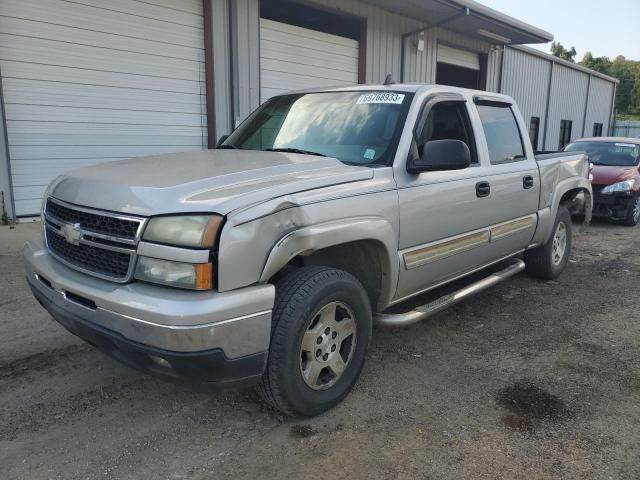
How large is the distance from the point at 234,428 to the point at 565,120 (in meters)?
23.5

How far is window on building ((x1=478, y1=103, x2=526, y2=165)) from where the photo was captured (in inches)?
178

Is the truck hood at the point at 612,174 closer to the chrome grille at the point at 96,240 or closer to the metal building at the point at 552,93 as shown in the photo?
the metal building at the point at 552,93

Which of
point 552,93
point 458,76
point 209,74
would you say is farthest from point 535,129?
point 209,74

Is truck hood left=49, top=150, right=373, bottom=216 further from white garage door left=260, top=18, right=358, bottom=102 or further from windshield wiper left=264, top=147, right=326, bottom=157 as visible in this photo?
white garage door left=260, top=18, right=358, bottom=102

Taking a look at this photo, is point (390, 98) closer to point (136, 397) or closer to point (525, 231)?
point (525, 231)

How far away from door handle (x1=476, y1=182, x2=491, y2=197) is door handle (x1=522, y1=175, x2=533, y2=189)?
737 mm

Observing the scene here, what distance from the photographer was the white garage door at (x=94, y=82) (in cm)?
738

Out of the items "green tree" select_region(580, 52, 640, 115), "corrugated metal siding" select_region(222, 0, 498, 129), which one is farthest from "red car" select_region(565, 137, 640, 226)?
"green tree" select_region(580, 52, 640, 115)

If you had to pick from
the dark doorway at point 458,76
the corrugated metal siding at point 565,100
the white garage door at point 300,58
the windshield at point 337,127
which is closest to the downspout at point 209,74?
the white garage door at point 300,58

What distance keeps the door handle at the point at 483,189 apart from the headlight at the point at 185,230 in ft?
7.79

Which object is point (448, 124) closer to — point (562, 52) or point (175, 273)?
point (175, 273)

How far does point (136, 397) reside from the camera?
3.25m

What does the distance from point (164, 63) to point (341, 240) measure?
704cm

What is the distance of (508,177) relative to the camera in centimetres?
454
